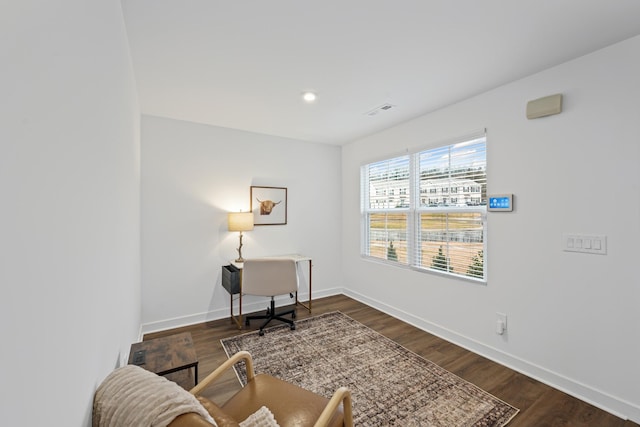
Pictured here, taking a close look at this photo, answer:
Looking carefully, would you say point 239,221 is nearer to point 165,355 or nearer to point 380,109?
point 165,355

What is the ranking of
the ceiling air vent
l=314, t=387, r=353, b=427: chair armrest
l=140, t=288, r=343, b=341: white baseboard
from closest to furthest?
l=314, t=387, r=353, b=427: chair armrest, the ceiling air vent, l=140, t=288, r=343, b=341: white baseboard

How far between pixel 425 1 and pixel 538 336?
2.63 meters

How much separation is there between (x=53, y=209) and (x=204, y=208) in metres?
3.00

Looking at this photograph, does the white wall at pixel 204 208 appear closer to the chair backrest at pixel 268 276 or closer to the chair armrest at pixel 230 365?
the chair backrest at pixel 268 276

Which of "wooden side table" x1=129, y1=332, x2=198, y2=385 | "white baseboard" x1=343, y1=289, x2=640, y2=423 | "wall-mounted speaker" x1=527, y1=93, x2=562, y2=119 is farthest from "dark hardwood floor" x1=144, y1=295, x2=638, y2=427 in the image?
"wall-mounted speaker" x1=527, y1=93, x2=562, y2=119

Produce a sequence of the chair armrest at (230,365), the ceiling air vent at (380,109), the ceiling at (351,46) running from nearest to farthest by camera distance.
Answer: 1. the chair armrest at (230,365)
2. the ceiling at (351,46)
3. the ceiling air vent at (380,109)

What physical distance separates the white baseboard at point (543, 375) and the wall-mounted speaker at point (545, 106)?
207 centimetres

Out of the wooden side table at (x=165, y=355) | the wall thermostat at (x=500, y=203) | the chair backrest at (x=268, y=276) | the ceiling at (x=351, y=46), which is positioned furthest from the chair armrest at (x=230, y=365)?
the wall thermostat at (x=500, y=203)

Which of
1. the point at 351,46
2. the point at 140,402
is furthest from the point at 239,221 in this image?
the point at 140,402

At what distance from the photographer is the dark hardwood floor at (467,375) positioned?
6.08 ft

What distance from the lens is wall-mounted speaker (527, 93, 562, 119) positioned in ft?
6.99

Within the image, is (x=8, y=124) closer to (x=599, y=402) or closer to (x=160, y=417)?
(x=160, y=417)

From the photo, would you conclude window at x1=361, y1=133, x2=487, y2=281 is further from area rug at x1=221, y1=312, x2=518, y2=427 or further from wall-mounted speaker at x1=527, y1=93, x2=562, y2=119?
area rug at x1=221, y1=312, x2=518, y2=427

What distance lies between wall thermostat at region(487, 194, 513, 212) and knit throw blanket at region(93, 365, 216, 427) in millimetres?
2674
